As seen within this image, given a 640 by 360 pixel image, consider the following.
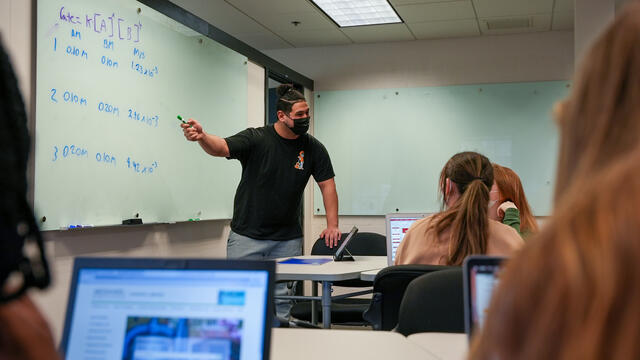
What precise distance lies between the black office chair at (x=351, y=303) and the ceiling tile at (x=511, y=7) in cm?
215

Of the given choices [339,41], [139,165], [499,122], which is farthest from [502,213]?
[339,41]

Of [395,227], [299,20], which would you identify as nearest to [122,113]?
[395,227]

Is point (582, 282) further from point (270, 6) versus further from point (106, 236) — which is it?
point (270, 6)

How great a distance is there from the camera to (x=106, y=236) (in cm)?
308

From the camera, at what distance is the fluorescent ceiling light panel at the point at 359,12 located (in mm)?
4831

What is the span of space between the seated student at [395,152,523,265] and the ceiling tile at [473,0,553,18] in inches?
114

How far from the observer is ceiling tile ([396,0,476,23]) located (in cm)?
485

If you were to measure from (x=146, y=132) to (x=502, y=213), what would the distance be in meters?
1.94

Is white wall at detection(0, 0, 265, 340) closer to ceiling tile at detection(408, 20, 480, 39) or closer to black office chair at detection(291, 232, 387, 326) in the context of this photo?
black office chair at detection(291, 232, 387, 326)

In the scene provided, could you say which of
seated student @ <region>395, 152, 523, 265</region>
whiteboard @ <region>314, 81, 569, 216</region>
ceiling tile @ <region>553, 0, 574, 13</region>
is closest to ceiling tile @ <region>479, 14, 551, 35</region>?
ceiling tile @ <region>553, 0, 574, 13</region>

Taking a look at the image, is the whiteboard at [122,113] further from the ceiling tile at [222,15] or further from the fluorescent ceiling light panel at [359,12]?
the fluorescent ceiling light panel at [359,12]

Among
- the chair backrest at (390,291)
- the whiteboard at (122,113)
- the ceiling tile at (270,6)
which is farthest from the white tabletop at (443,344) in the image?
the ceiling tile at (270,6)

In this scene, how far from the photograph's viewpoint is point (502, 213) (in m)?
2.87

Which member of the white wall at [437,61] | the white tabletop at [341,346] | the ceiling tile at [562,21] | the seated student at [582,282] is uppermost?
the ceiling tile at [562,21]
